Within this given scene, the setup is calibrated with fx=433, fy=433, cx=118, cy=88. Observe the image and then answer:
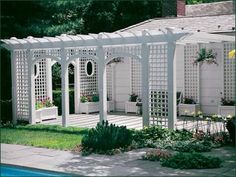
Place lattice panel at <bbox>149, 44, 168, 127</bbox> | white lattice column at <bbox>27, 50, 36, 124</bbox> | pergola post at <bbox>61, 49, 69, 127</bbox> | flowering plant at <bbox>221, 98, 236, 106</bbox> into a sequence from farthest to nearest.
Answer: flowering plant at <bbox>221, 98, 236, 106</bbox>
white lattice column at <bbox>27, 50, 36, 124</bbox>
pergola post at <bbox>61, 49, 69, 127</bbox>
lattice panel at <bbox>149, 44, 168, 127</bbox>

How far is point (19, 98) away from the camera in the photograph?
17219 mm

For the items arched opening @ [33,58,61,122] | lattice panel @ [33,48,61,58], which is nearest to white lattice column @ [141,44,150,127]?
lattice panel @ [33,48,61,58]

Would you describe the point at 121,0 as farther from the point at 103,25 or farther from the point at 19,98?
the point at 19,98

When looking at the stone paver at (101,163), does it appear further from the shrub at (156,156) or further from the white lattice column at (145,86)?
the white lattice column at (145,86)

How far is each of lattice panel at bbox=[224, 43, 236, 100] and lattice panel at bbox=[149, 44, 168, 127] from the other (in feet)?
13.8

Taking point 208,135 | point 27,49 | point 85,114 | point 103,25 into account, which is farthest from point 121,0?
point 208,135

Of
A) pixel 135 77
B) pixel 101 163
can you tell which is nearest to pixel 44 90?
pixel 135 77

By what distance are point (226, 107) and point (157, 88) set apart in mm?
4340

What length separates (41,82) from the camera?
1806cm

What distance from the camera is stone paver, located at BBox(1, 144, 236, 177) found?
8.73 metres

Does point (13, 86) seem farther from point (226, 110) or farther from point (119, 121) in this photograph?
point (226, 110)

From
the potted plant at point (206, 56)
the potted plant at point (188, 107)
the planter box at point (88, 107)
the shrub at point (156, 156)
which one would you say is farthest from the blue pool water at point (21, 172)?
the planter box at point (88, 107)

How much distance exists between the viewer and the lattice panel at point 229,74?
17308mm

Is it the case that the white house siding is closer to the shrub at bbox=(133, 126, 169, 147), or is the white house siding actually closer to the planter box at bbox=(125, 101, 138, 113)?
the planter box at bbox=(125, 101, 138, 113)
